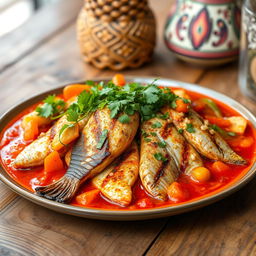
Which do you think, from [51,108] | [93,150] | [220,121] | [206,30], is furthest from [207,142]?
[206,30]

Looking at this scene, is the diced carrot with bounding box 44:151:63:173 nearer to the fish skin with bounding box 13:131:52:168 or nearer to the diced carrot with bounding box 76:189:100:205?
the fish skin with bounding box 13:131:52:168

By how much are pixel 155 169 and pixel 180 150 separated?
18 centimetres

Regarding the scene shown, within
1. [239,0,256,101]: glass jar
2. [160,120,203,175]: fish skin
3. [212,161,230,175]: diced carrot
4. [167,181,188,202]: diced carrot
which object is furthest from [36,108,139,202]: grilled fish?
[239,0,256,101]: glass jar

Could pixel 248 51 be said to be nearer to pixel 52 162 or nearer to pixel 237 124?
pixel 237 124

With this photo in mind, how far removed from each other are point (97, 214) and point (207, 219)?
50 cm

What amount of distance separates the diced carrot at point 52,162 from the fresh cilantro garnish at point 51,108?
353 millimetres

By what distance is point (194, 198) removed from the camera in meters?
1.98

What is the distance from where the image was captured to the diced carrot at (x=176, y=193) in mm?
1968

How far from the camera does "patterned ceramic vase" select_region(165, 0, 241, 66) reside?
10.8 ft

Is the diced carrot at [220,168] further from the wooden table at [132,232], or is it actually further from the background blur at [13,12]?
the background blur at [13,12]

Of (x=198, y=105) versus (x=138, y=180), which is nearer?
(x=138, y=180)

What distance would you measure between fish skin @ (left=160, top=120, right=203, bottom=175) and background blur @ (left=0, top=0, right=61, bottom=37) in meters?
4.21

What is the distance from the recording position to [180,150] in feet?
7.16

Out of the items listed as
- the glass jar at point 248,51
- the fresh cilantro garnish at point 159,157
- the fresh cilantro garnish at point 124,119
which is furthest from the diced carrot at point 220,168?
the glass jar at point 248,51
